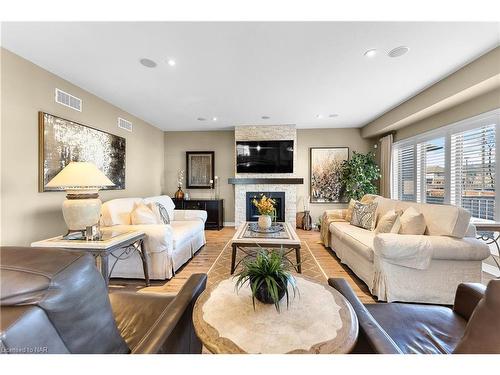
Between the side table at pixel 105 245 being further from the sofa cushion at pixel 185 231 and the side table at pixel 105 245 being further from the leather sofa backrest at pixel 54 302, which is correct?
the leather sofa backrest at pixel 54 302

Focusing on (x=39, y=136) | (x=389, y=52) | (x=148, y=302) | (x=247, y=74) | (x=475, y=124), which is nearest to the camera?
(x=148, y=302)

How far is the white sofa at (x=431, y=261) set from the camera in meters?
1.95

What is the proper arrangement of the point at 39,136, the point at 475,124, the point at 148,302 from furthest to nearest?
1. the point at 475,124
2. the point at 39,136
3. the point at 148,302

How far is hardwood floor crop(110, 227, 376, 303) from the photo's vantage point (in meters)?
2.38

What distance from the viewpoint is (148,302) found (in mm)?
1331

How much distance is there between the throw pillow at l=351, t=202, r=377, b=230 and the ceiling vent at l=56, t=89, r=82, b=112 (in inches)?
173

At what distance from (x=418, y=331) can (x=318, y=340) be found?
0.71m

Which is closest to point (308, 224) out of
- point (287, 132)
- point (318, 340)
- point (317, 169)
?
point (317, 169)

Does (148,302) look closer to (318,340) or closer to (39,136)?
(318,340)

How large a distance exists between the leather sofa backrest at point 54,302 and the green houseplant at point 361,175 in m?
5.14

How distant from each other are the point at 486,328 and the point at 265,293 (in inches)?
30.2

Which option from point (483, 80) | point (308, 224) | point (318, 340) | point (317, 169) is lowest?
point (308, 224)

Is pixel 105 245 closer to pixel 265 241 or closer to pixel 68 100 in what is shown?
pixel 265 241

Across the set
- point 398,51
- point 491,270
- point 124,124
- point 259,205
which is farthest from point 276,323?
point 124,124
